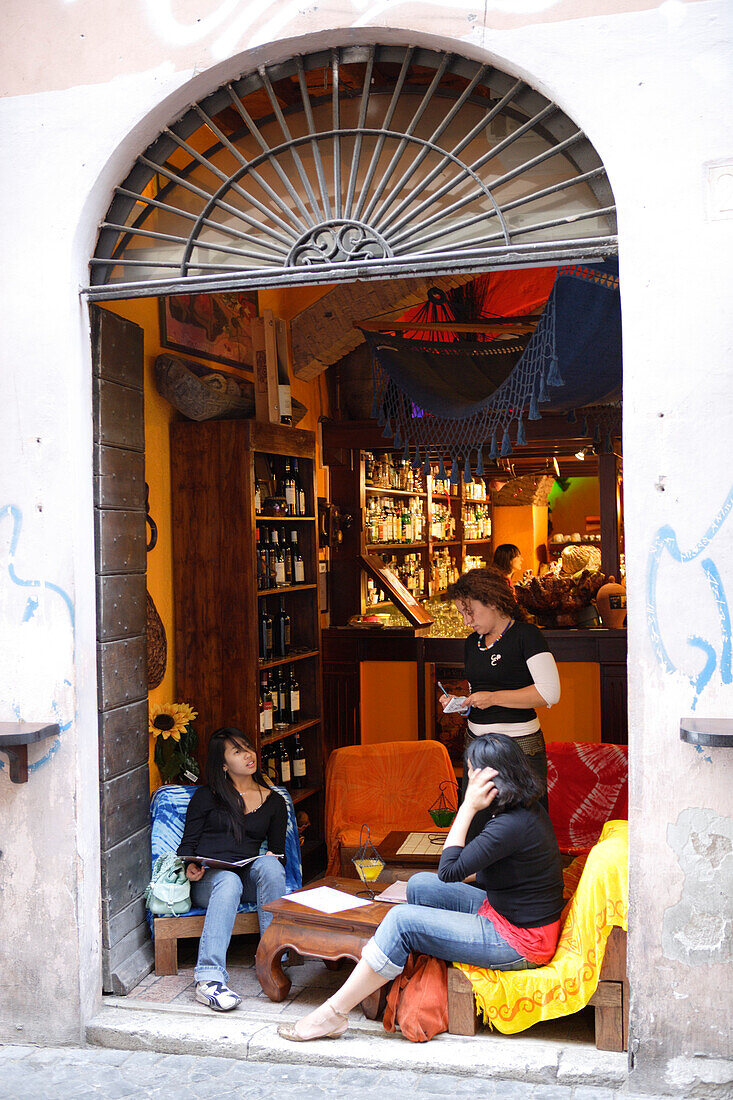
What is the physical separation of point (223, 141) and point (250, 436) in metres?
1.79

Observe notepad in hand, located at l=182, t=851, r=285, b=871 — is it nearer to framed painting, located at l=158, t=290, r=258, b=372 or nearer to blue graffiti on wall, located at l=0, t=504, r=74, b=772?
blue graffiti on wall, located at l=0, t=504, r=74, b=772

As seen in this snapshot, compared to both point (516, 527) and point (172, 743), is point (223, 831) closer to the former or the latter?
point (172, 743)

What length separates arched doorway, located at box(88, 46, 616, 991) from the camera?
3631mm

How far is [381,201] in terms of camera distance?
12.5 ft

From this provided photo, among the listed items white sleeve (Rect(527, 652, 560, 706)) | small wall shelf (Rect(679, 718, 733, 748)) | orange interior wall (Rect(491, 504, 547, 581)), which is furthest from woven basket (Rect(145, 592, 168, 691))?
orange interior wall (Rect(491, 504, 547, 581))

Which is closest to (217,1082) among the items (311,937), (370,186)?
(311,937)

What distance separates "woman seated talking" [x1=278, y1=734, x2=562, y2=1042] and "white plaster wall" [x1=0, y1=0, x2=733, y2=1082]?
42cm

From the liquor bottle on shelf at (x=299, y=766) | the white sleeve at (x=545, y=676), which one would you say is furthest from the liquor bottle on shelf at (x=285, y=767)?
the white sleeve at (x=545, y=676)

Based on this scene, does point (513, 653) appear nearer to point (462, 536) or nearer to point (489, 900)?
point (489, 900)

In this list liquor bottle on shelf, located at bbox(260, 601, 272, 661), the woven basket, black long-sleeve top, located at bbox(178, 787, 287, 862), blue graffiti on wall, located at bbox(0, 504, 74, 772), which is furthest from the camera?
liquor bottle on shelf, located at bbox(260, 601, 272, 661)

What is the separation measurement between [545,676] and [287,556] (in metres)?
2.23

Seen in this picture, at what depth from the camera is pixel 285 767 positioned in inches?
241

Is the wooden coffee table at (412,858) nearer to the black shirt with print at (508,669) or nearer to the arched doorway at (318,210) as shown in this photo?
the black shirt with print at (508,669)

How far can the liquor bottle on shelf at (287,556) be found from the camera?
20.5 feet
